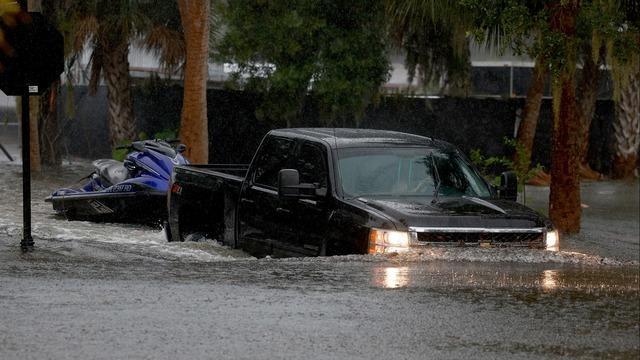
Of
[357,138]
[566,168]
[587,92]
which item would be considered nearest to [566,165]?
[566,168]

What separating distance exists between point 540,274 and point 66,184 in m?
15.8

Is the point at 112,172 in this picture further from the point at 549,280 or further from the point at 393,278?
the point at 549,280

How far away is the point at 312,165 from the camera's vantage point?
12.6 metres

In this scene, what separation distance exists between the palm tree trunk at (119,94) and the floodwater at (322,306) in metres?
14.8

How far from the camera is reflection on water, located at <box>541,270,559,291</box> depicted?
34.3 feet

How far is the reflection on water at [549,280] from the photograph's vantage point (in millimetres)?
10444

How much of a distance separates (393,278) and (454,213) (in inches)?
42.0

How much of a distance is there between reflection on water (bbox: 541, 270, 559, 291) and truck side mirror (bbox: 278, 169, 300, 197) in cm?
232

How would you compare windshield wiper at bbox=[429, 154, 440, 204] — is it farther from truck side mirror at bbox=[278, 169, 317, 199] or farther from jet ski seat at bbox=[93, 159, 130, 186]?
jet ski seat at bbox=[93, 159, 130, 186]

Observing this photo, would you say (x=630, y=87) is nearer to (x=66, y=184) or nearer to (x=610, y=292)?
(x=66, y=184)

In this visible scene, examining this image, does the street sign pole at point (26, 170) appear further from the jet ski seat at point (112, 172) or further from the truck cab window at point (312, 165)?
the jet ski seat at point (112, 172)

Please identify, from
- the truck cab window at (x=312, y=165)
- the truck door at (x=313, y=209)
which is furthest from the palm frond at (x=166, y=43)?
the truck door at (x=313, y=209)

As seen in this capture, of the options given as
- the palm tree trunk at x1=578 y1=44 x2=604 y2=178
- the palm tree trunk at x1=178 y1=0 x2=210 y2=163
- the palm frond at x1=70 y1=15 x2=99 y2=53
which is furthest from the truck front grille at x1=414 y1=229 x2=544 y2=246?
the palm frond at x1=70 y1=15 x2=99 y2=53

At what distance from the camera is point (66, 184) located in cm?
2531
